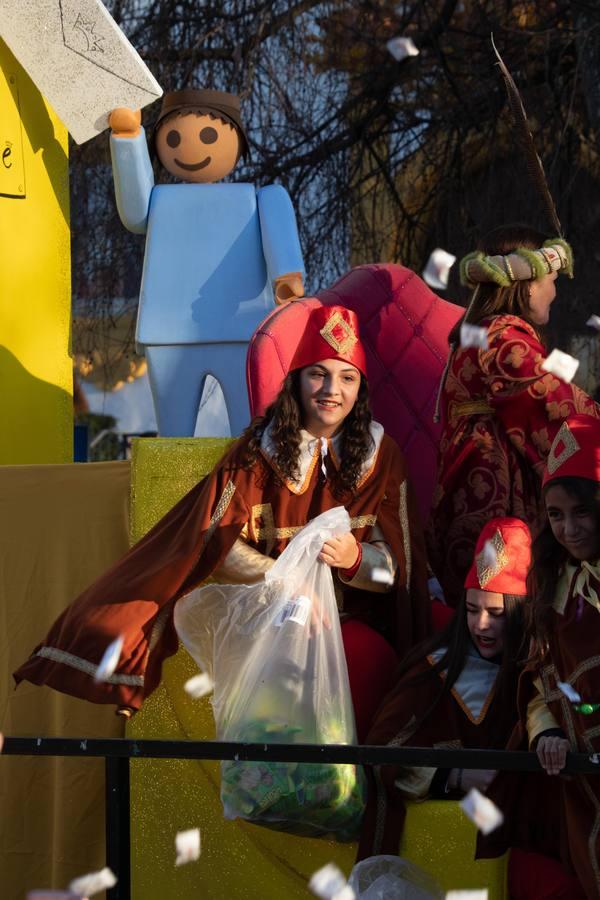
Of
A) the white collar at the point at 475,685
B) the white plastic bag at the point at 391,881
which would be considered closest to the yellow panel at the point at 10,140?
the white collar at the point at 475,685

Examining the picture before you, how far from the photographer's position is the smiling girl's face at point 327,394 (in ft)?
10.6

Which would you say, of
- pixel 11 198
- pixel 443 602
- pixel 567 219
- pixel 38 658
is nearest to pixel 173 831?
pixel 38 658

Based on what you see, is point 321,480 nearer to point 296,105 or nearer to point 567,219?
point 567,219

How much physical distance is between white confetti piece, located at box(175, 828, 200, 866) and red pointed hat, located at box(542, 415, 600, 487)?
46.5 inches

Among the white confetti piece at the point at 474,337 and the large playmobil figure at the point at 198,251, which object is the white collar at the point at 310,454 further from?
Result: the large playmobil figure at the point at 198,251

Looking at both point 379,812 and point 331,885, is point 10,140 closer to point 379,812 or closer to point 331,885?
point 379,812

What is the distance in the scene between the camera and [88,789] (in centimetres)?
360

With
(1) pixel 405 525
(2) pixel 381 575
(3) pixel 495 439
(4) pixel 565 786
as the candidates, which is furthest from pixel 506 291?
(4) pixel 565 786

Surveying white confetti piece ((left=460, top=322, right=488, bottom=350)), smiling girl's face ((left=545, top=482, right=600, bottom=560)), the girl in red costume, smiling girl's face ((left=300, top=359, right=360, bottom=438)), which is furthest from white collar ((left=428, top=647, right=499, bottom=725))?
white confetti piece ((left=460, top=322, right=488, bottom=350))

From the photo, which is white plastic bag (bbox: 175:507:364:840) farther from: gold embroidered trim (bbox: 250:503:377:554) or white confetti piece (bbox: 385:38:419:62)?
white confetti piece (bbox: 385:38:419:62)

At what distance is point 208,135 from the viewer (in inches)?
180

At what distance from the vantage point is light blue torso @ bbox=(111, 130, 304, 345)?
4.41m

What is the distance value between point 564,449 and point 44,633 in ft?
5.12

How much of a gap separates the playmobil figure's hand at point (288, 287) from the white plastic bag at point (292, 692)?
138 cm
